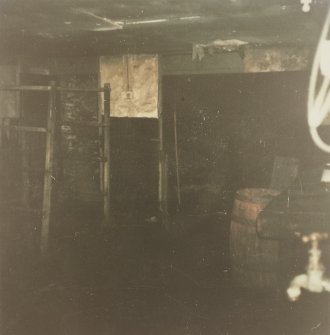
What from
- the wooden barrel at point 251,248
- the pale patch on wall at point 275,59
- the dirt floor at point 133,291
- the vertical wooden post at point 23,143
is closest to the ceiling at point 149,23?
the pale patch on wall at point 275,59

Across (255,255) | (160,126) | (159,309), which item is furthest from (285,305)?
(160,126)

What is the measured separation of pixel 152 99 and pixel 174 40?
1.73 meters

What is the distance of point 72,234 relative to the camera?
741 centimetres

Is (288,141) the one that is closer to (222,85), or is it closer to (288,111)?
(288,111)

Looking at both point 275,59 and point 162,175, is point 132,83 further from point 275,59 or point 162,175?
point 275,59

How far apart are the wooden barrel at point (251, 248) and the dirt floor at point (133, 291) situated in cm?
19

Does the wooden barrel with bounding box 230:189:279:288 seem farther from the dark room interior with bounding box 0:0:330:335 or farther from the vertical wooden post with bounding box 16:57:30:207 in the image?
the vertical wooden post with bounding box 16:57:30:207

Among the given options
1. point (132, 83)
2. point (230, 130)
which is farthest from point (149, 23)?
point (230, 130)

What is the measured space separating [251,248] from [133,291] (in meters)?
1.59

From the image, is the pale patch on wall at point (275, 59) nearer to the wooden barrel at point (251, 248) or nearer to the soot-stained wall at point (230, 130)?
the soot-stained wall at point (230, 130)

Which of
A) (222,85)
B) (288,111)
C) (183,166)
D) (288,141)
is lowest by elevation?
(183,166)

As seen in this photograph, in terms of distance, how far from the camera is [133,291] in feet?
16.9

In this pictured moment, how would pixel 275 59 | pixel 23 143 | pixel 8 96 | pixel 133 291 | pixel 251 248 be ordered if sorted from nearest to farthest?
pixel 251 248 → pixel 133 291 → pixel 275 59 → pixel 8 96 → pixel 23 143

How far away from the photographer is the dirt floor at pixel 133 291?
4.30m
